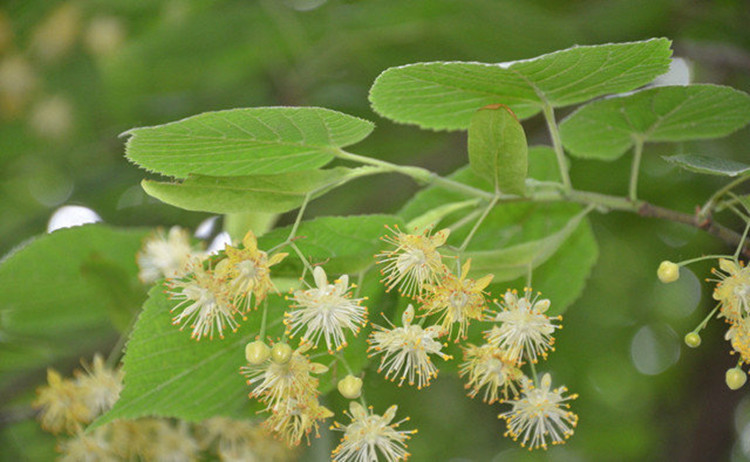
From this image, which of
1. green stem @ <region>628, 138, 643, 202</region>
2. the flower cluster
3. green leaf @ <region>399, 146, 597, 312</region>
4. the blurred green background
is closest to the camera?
green stem @ <region>628, 138, 643, 202</region>

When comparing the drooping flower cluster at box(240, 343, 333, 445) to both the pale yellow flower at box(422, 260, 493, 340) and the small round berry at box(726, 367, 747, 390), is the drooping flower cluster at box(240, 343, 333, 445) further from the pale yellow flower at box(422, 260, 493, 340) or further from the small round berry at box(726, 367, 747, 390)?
the small round berry at box(726, 367, 747, 390)

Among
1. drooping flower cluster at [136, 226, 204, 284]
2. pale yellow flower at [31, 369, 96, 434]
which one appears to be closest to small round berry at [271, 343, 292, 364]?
drooping flower cluster at [136, 226, 204, 284]

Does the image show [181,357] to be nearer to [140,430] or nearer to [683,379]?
[140,430]

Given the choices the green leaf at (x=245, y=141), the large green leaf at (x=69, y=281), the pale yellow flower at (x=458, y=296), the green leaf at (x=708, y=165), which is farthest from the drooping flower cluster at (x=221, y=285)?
the green leaf at (x=708, y=165)

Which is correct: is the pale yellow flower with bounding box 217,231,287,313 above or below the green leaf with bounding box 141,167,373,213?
below

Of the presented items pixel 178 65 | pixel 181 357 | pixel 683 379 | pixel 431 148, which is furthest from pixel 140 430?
pixel 683 379

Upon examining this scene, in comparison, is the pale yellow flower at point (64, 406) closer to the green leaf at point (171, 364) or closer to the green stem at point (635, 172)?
the green leaf at point (171, 364)
